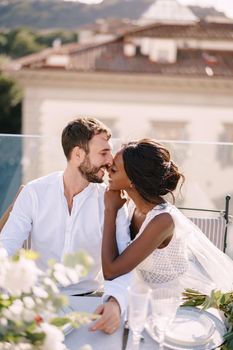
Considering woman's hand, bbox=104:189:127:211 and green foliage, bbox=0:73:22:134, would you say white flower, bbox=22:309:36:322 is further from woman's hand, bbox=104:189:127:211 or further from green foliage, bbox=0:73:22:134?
green foliage, bbox=0:73:22:134

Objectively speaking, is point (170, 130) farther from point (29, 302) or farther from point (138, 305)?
point (29, 302)

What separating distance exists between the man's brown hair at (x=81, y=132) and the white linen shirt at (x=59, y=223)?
0.56 feet

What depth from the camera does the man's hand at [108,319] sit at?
1.50m

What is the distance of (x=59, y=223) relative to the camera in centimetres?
204

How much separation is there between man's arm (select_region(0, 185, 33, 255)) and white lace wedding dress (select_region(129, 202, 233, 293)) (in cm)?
37

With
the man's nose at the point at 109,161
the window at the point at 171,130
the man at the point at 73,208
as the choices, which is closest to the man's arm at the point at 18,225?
the man at the point at 73,208

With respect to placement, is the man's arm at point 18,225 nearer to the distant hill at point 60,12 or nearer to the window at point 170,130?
the window at point 170,130

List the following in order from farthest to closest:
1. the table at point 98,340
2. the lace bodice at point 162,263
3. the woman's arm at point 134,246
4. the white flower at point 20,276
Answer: the lace bodice at point 162,263 → the woman's arm at point 134,246 → the table at point 98,340 → the white flower at point 20,276

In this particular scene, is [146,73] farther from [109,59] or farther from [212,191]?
[212,191]

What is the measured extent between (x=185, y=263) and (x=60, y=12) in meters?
38.8

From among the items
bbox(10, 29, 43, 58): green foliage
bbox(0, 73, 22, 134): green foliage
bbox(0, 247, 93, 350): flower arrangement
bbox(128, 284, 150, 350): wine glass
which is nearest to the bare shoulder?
bbox(128, 284, 150, 350): wine glass

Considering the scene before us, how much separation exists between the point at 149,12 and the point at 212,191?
22356 millimetres

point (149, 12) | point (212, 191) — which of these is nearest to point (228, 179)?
point (212, 191)

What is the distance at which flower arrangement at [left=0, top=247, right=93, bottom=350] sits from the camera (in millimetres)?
959
